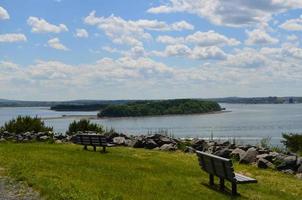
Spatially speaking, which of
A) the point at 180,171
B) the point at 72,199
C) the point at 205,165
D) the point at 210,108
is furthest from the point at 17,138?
the point at 210,108

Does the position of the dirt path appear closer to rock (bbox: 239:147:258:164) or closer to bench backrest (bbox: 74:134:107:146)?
bench backrest (bbox: 74:134:107:146)

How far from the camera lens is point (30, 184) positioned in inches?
438

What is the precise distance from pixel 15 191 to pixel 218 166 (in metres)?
4.38

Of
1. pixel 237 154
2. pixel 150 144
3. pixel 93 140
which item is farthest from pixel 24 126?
pixel 237 154

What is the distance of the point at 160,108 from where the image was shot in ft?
387

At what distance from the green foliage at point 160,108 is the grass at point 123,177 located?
88.6 metres

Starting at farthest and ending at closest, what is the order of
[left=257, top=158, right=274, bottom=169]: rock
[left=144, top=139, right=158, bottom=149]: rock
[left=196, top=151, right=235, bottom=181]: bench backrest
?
[left=144, top=139, right=158, bottom=149]: rock < [left=257, top=158, right=274, bottom=169]: rock < [left=196, top=151, right=235, bottom=181]: bench backrest

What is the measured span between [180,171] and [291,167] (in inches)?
148

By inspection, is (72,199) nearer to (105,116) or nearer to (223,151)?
(223,151)

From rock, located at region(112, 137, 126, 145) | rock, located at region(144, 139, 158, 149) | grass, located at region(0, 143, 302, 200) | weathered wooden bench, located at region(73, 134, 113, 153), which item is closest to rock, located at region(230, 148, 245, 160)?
grass, located at region(0, 143, 302, 200)

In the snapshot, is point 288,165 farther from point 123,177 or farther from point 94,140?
point 94,140

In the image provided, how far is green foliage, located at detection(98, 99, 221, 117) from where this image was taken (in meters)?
109

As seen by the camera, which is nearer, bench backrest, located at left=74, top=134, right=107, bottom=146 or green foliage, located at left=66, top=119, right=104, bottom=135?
bench backrest, located at left=74, top=134, right=107, bottom=146

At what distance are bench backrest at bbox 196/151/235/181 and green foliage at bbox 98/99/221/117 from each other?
93388mm
